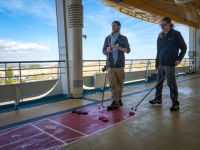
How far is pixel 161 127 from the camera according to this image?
2365 mm

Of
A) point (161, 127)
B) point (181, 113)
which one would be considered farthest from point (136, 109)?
point (161, 127)

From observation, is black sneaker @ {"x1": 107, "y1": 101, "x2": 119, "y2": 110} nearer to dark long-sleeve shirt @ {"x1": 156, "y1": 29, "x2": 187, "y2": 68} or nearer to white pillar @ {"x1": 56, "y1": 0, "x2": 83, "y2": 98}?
dark long-sleeve shirt @ {"x1": 156, "y1": 29, "x2": 187, "y2": 68}

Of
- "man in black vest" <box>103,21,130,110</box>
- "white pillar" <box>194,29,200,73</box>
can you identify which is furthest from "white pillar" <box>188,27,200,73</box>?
"man in black vest" <box>103,21,130,110</box>

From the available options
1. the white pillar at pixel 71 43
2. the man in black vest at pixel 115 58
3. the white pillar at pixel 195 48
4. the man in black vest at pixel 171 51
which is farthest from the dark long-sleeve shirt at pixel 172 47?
the white pillar at pixel 195 48

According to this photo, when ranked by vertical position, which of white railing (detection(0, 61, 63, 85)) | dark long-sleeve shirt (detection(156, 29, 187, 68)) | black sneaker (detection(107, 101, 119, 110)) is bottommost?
black sneaker (detection(107, 101, 119, 110))

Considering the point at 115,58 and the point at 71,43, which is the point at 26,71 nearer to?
the point at 71,43

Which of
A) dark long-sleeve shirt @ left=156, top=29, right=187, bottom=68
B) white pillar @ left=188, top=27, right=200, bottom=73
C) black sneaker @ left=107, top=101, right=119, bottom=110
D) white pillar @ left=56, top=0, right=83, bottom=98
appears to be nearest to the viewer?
dark long-sleeve shirt @ left=156, top=29, right=187, bottom=68

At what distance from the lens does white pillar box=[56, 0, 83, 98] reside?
4.06m

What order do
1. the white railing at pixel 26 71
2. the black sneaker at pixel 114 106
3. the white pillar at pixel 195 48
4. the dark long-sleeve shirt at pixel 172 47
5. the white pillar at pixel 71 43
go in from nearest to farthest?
the dark long-sleeve shirt at pixel 172 47, the black sneaker at pixel 114 106, the white railing at pixel 26 71, the white pillar at pixel 71 43, the white pillar at pixel 195 48

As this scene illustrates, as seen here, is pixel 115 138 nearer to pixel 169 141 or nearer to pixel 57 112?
pixel 169 141

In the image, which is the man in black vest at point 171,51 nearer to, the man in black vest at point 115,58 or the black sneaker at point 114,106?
the man in black vest at point 115,58

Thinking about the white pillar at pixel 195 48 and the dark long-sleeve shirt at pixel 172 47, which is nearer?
the dark long-sleeve shirt at pixel 172 47

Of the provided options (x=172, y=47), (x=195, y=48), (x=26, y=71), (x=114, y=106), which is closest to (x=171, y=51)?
(x=172, y=47)

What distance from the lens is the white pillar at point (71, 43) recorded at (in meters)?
4.06
